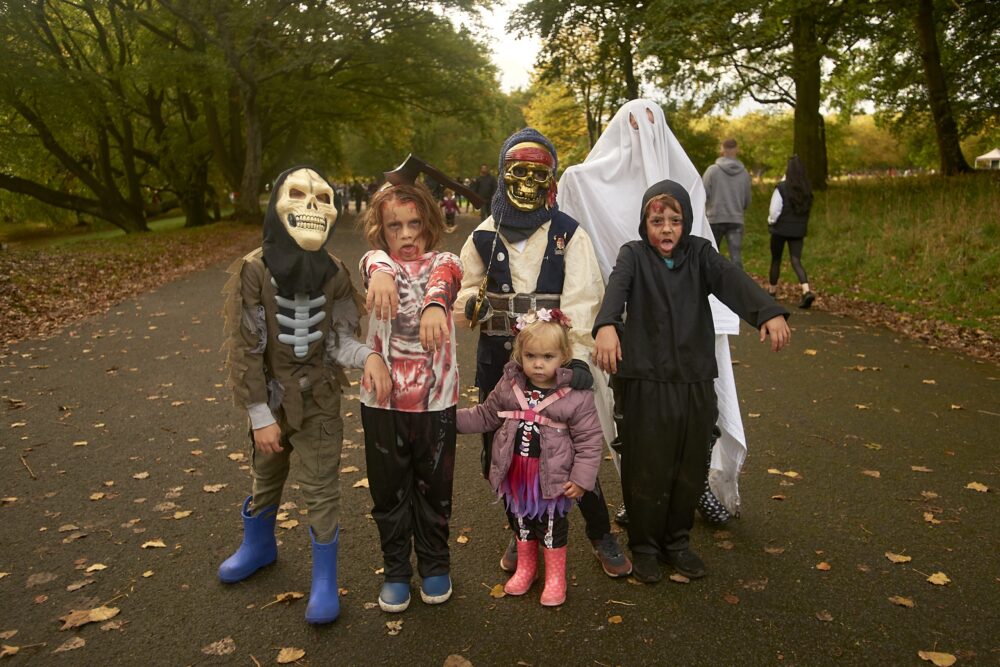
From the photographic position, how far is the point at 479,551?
4.19m

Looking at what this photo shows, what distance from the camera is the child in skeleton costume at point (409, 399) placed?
3459mm

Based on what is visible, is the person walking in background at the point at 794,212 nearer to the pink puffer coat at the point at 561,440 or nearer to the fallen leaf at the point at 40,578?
the pink puffer coat at the point at 561,440

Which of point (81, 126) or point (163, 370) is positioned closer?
point (163, 370)

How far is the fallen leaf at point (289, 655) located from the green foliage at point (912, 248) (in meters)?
8.61

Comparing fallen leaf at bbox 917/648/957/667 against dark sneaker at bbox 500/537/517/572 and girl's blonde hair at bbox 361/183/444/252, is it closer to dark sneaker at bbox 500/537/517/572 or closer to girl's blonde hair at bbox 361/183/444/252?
dark sneaker at bbox 500/537/517/572

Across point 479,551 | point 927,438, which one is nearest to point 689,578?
point 479,551

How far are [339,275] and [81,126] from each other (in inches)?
1213

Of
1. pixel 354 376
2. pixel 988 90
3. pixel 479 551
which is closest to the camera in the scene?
pixel 479 551

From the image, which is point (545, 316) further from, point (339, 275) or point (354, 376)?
point (354, 376)

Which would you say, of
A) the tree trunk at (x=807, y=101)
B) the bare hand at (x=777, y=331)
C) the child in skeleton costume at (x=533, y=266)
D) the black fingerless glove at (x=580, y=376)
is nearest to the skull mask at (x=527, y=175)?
the child in skeleton costume at (x=533, y=266)

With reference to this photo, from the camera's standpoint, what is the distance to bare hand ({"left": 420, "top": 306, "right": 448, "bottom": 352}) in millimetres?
3227

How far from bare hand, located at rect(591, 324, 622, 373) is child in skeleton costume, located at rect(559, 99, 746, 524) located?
2.60ft

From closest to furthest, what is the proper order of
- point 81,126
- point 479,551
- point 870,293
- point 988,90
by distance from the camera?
point 479,551 < point 870,293 < point 988,90 < point 81,126

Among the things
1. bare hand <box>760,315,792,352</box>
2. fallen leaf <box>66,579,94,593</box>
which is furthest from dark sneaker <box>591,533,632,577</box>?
fallen leaf <box>66,579,94,593</box>
